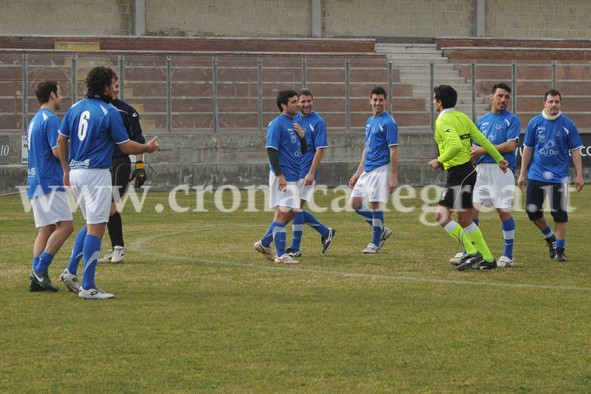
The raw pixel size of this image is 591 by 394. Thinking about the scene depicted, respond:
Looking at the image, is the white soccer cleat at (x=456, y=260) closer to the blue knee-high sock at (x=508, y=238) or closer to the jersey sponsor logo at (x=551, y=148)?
the blue knee-high sock at (x=508, y=238)

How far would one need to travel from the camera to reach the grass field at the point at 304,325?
7078 mm

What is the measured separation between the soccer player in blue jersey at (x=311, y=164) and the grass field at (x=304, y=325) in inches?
11.5

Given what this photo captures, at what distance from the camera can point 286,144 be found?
44.1 feet

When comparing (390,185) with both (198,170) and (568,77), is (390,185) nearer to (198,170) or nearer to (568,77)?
(198,170)

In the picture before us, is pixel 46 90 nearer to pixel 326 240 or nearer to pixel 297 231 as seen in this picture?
pixel 297 231

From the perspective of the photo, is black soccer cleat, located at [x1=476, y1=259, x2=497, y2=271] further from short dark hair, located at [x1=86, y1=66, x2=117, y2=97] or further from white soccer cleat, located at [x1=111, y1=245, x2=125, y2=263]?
short dark hair, located at [x1=86, y1=66, x2=117, y2=97]

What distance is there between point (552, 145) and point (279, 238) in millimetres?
3393

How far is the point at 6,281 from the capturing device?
11523 mm

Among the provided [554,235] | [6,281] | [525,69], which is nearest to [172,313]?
[6,281]

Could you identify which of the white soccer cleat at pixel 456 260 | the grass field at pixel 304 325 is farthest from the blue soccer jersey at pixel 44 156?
the white soccer cleat at pixel 456 260

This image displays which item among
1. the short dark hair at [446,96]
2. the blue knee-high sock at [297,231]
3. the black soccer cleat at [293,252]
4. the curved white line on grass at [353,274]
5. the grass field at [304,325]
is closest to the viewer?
the grass field at [304,325]

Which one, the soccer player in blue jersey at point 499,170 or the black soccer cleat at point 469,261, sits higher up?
the soccer player in blue jersey at point 499,170

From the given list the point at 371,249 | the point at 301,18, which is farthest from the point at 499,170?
the point at 301,18

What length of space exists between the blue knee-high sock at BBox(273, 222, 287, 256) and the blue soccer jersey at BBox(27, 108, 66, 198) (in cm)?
314
